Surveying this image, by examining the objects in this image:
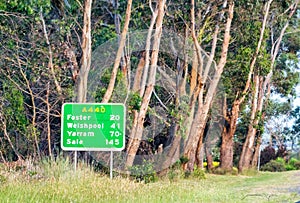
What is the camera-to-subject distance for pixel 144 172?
19312mm

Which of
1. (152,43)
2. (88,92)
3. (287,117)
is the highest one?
(152,43)

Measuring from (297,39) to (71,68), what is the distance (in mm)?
16845

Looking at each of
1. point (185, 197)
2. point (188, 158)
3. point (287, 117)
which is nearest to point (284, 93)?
point (287, 117)

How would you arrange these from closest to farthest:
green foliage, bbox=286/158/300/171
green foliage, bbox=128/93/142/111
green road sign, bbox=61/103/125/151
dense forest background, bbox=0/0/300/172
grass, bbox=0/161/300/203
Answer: grass, bbox=0/161/300/203 < green road sign, bbox=61/103/125/151 < dense forest background, bbox=0/0/300/172 < green foliage, bbox=128/93/142/111 < green foliage, bbox=286/158/300/171

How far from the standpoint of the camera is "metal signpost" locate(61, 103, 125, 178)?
49.7 ft

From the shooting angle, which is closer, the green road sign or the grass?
the grass

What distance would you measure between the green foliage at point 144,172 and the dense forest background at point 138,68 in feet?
0.79

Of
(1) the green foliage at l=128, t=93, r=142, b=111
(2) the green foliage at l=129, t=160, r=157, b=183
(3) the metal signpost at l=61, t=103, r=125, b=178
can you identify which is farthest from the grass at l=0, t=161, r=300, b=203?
(1) the green foliage at l=128, t=93, r=142, b=111

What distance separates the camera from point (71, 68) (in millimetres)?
19781

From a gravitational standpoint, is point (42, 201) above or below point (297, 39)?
below

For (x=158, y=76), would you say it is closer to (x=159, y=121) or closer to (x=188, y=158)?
(x=159, y=121)

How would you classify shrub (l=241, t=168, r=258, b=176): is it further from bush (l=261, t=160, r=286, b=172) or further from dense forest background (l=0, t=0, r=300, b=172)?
bush (l=261, t=160, r=286, b=172)

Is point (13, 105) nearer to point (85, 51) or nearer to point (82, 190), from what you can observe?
point (85, 51)

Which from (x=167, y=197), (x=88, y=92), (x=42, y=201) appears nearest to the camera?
(x=42, y=201)
